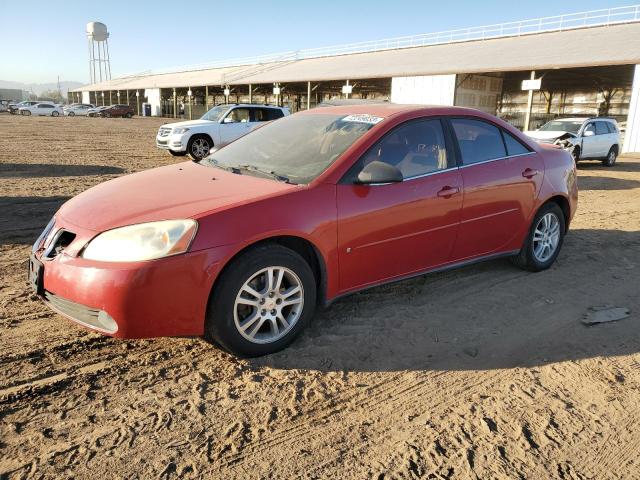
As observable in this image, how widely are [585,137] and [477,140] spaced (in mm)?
13427

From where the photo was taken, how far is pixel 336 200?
3385 mm

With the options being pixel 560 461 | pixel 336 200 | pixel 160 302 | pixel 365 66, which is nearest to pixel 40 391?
pixel 160 302

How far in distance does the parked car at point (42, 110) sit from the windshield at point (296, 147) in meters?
54.4

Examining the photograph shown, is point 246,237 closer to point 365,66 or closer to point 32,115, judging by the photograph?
point 365,66

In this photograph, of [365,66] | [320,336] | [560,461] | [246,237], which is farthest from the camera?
[365,66]

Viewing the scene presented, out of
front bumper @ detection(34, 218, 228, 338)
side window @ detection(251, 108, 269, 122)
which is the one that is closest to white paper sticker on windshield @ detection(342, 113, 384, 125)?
front bumper @ detection(34, 218, 228, 338)

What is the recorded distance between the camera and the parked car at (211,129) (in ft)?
45.9

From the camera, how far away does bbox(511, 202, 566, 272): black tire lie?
4.93 meters

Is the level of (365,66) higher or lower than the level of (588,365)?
higher

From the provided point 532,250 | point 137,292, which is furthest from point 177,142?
point 137,292

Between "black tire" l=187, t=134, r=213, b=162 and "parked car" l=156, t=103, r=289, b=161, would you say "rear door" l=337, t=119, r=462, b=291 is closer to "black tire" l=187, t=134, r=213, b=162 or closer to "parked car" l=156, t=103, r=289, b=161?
"parked car" l=156, t=103, r=289, b=161

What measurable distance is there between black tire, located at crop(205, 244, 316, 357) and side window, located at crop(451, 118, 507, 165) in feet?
6.15

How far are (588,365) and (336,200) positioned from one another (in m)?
1.99

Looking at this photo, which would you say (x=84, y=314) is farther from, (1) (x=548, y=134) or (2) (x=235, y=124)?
(1) (x=548, y=134)
